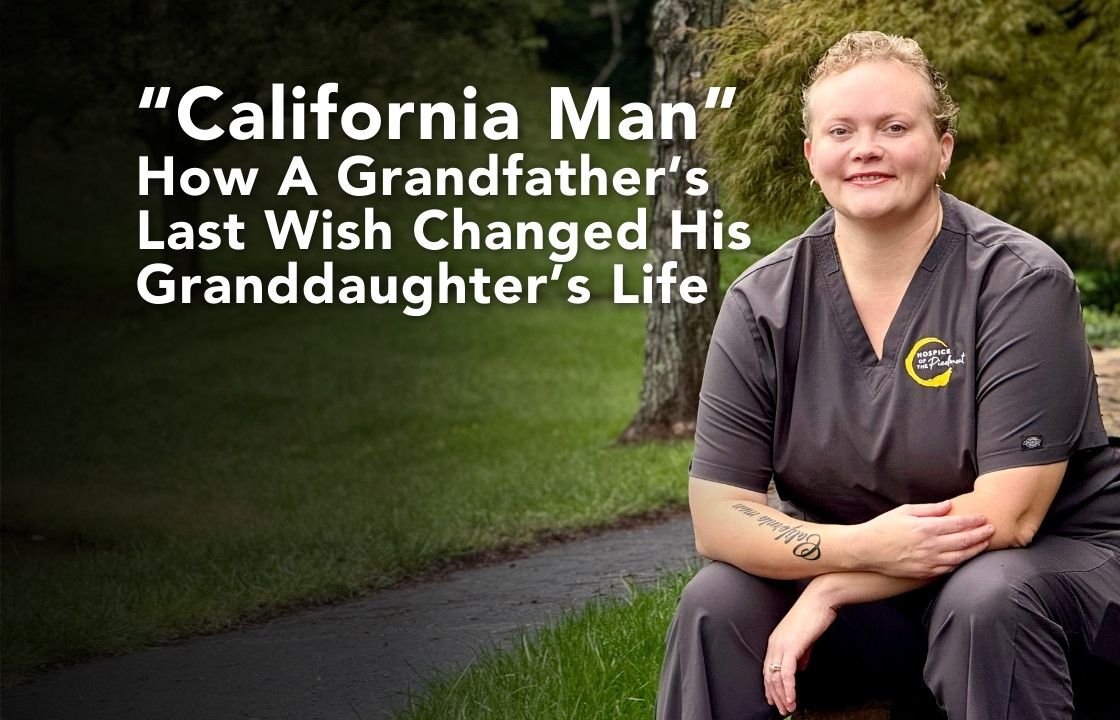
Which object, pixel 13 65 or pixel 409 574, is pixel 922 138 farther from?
pixel 13 65

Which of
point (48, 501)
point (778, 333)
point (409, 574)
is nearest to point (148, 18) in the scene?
point (48, 501)

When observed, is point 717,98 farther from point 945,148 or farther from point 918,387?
point 918,387

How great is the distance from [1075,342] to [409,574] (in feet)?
13.4

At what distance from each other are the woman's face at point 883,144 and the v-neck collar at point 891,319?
9 cm

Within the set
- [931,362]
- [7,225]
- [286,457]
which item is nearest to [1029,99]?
[286,457]

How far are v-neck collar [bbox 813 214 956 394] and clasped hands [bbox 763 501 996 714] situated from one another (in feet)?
0.84

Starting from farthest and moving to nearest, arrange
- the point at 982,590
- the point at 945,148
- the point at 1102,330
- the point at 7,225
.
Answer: the point at 7,225 < the point at 1102,330 < the point at 945,148 < the point at 982,590

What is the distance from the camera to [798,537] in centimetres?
258

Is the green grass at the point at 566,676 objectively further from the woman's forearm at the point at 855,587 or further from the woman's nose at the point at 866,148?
the woman's nose at the point at 866,148

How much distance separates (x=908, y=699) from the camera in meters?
2.65

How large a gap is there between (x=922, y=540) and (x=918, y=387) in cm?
29

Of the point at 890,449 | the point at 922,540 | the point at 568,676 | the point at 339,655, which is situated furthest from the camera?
the point at 339,655

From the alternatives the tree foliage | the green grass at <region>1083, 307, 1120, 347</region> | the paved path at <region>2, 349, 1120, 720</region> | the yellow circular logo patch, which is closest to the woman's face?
the yellow circular logo patch

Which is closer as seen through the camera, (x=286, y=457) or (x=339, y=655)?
(x=339, y=655)
